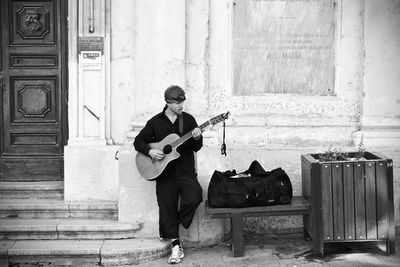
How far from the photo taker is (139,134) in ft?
22.9

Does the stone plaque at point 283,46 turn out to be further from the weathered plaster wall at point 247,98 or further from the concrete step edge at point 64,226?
the concrete step edge at point 64,226

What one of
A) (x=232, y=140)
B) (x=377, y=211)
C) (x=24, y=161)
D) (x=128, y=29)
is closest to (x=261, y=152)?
(x=232, y=140)

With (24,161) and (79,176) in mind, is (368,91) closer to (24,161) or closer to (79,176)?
(79,176)

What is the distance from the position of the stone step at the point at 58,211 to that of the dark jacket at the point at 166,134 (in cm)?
103

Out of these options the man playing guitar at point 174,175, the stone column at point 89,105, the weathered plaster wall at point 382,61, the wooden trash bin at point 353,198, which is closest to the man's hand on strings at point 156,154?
the man playing guitar at point 174,175

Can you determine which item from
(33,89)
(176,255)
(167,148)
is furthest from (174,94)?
(33,89)

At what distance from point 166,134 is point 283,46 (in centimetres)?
196

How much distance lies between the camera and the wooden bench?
6848mm

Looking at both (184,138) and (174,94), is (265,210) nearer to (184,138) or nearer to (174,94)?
(184,138)

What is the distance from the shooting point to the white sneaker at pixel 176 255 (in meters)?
6.82

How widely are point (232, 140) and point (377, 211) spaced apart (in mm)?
1857

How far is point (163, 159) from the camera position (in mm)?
6793

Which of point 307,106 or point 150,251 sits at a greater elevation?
point 307,106

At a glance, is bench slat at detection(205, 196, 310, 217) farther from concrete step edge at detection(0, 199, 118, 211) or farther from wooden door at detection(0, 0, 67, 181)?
wooden door at detection(0, 0, 67, 181)
